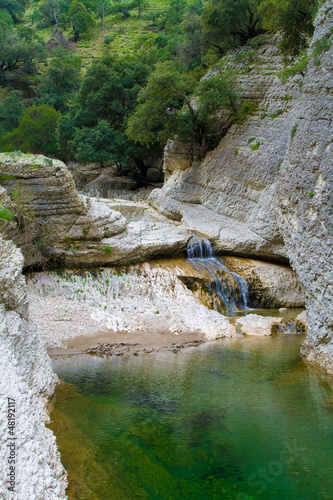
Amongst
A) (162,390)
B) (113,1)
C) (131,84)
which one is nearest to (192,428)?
(162,390)

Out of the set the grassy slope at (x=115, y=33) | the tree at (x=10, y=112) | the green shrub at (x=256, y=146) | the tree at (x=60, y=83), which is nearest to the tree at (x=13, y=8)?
the grassy slope at (x=115, y=33)

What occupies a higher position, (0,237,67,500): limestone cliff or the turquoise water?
(0,237,67,500): limestone cliff

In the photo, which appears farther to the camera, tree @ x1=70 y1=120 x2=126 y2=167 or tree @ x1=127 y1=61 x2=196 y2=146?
tree @ x1=70 y1=120 x2=126 y2=167

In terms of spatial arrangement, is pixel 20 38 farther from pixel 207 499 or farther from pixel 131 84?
pixel 207 499

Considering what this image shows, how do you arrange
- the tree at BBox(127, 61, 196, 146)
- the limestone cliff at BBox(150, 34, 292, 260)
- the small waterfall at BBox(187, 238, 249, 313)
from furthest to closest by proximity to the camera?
the tree at BBox(127, 61, 196, 146) → the limestone cliff at BBox(150, 34, 292, 260) → the small waterfall at BBox(187, 238, 249, 313)

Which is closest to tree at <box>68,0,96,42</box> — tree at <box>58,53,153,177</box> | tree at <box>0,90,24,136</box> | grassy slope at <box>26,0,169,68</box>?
grassy slope at <box>26,0,169,68</box>

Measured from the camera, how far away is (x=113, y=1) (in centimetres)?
7844

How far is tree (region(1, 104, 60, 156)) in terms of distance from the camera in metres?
36.2

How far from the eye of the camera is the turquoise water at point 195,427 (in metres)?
5.73

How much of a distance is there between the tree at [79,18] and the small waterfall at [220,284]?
2364 inches

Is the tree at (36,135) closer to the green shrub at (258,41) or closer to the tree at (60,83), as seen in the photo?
the tree at (60,83)

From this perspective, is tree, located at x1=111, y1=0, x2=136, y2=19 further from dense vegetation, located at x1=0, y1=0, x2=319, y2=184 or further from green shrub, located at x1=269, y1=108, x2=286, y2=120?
green shrub, located at x1=269, y1=108, x2=286, y2=120

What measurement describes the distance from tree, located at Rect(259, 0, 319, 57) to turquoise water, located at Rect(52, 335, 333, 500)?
44.3 feet

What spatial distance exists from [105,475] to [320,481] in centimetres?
295
